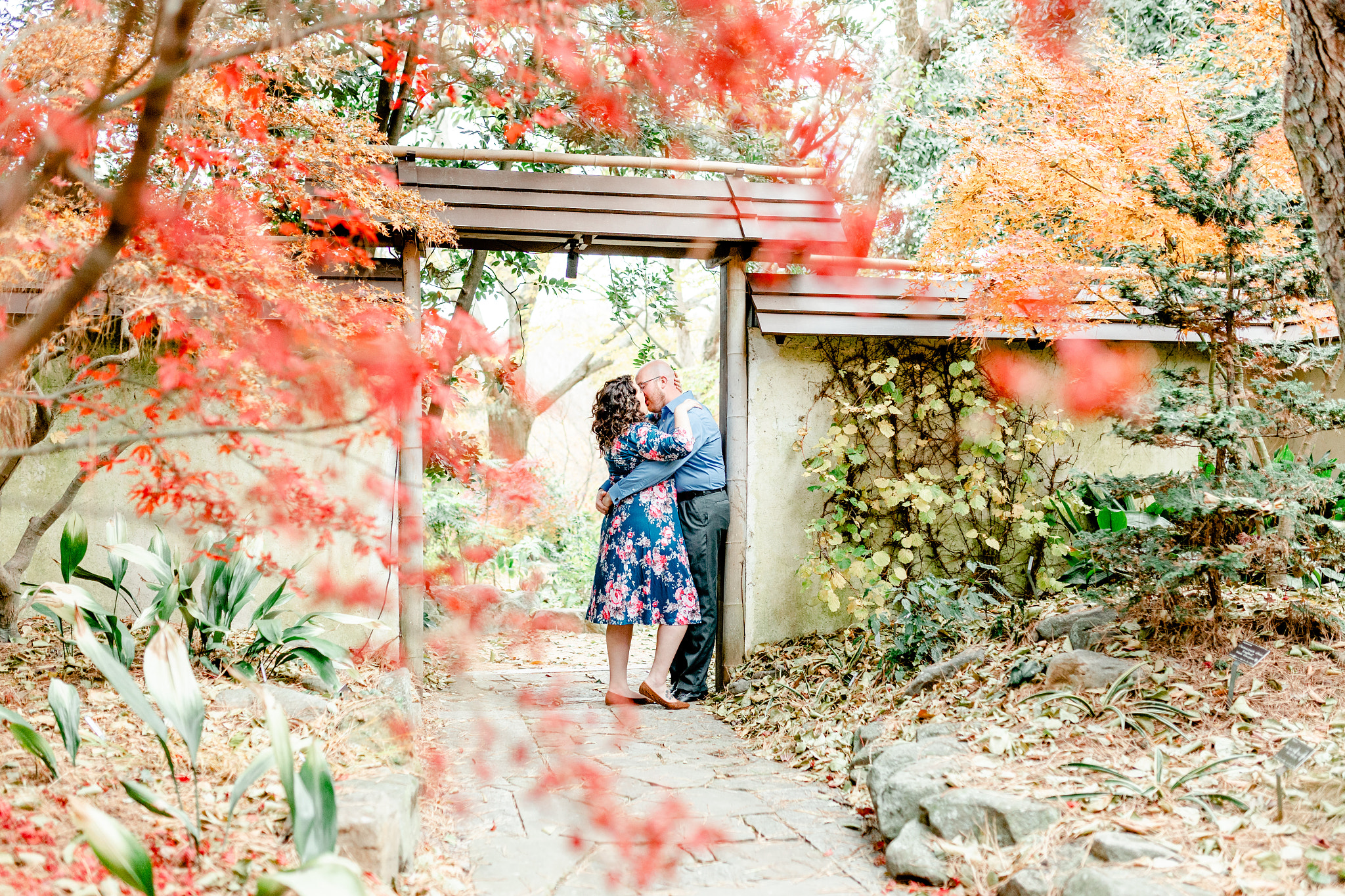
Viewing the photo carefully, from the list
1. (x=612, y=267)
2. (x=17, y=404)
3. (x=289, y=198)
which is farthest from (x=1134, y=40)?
(x=17, y=404)

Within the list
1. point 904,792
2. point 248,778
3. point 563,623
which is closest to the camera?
point 248,778

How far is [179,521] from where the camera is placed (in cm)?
504

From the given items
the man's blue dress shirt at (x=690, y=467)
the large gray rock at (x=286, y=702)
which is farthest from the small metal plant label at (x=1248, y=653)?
the large gray rock at (x=286, y=702)

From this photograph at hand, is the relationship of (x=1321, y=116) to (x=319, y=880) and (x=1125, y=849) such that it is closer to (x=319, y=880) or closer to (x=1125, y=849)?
(x=1125, y=849)

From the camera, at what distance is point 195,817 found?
2541mm

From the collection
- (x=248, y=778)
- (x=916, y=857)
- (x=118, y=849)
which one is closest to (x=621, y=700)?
(x=916, y=857)

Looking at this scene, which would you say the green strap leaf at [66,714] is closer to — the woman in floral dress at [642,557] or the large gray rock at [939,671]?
the woman in floral dress at [642,557]

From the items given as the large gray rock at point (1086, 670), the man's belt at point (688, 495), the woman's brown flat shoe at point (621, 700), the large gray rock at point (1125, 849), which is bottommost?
the woman's brown flat shoe at point (621, 700)

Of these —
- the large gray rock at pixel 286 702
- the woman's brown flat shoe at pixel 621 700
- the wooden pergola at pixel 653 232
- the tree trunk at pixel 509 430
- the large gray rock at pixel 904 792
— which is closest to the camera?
the large gray rock at pixel 904 792

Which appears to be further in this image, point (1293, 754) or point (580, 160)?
point (580, 160)

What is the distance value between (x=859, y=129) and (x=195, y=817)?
9.37 m

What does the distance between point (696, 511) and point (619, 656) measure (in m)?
0.89

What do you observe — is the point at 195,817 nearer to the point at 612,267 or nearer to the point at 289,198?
the point at 289,198

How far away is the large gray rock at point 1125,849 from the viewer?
96.7 inches
